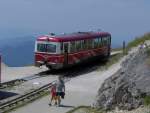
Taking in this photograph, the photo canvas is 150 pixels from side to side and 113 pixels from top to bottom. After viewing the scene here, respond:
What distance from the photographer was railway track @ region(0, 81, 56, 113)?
29913 mm

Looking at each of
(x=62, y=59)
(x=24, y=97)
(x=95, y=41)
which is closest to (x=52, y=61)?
(x=62, y=59)

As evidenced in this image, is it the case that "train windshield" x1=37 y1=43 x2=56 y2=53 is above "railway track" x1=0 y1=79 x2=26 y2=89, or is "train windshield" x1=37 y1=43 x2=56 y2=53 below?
above

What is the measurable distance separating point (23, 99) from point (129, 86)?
774cm

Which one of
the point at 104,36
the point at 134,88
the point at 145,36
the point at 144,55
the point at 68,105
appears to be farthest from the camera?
the point at 104,36

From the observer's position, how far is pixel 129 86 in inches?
1057

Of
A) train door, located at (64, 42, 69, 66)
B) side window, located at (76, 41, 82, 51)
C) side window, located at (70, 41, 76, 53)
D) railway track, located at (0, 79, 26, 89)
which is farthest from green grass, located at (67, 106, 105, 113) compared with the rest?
side window, located at (76, 41, 82, 51)

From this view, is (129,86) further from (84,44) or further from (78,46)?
(84,44)

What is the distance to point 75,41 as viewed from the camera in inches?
1847

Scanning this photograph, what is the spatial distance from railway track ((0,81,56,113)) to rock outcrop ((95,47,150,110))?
456 centimetres

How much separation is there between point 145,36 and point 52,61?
1059 centimetres

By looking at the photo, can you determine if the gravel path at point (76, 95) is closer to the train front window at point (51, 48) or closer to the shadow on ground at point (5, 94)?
the shadow on ground at point (5, 94)

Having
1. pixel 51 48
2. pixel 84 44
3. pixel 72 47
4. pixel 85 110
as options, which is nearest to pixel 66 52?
pixel 72 47

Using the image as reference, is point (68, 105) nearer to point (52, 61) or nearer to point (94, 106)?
point (94, 106)

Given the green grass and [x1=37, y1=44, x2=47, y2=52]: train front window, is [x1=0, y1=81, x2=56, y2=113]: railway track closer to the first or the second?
the green grass
